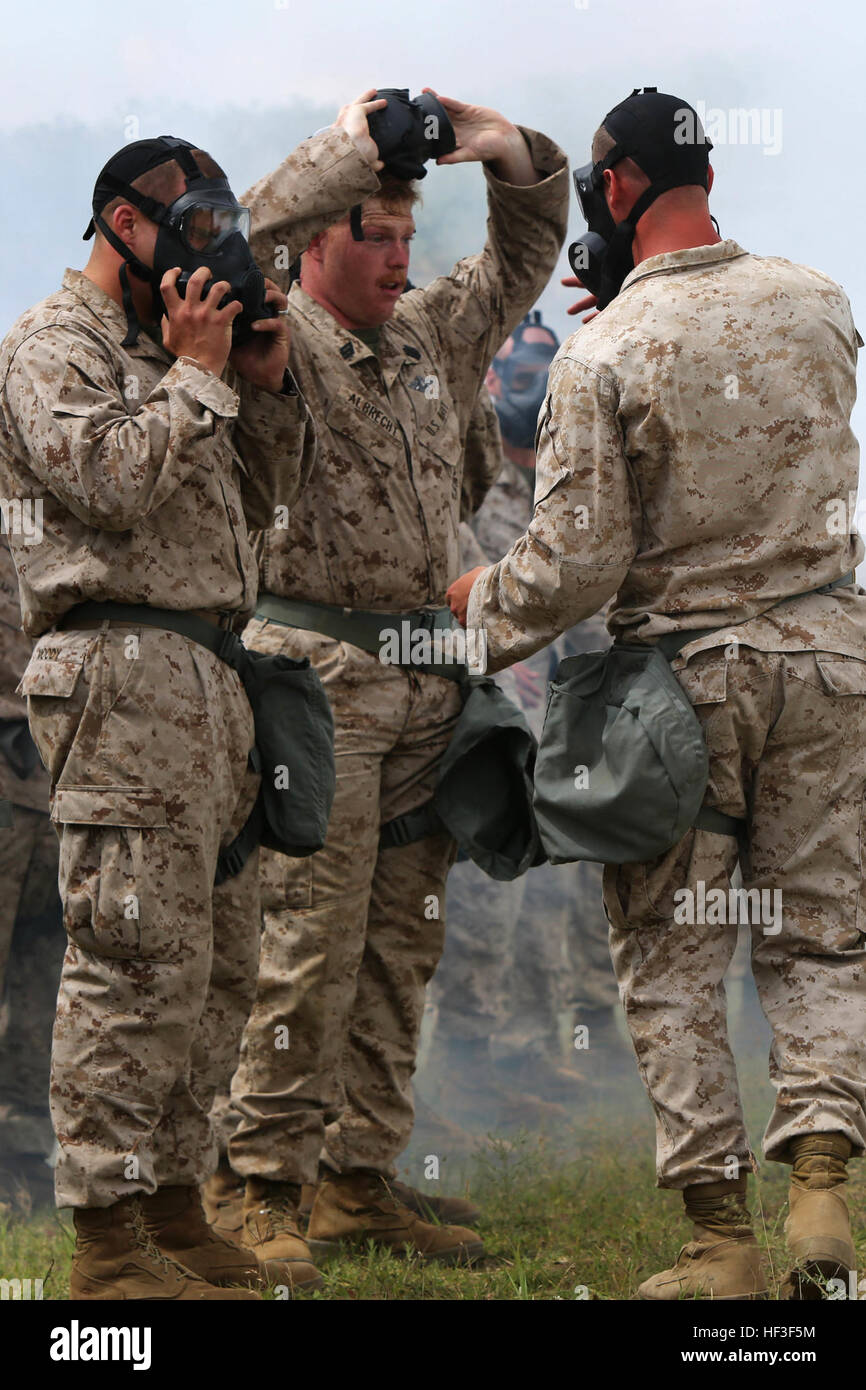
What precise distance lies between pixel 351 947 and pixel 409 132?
2030 mm

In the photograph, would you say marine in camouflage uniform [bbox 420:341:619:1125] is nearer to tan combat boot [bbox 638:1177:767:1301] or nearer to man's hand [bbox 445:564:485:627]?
man's hand [bbox 445:564:485:627]

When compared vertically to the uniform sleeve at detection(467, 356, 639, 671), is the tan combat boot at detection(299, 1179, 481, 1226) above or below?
below

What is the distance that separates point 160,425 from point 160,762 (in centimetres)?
65

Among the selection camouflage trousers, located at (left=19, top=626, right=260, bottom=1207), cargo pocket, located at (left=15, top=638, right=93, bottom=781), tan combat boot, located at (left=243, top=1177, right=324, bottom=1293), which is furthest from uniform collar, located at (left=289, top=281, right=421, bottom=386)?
tan combat boot, located at (left=243, top=1177, right=324, bottom=1293)

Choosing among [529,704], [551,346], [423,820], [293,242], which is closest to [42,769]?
[423,820]

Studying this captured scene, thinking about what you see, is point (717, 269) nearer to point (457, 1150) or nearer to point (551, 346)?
point (457, 1150)

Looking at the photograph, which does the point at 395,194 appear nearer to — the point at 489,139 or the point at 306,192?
the point at 489,139

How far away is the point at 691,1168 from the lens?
9.94 feet

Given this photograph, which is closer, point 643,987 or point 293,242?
point 643,987

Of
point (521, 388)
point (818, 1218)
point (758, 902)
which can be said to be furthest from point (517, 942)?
point (818, 1218)

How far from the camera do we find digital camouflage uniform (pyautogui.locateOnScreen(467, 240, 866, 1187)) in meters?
3.08

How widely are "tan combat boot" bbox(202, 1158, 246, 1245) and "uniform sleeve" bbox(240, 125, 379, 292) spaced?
2418 mm

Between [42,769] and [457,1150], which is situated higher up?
[42,769]

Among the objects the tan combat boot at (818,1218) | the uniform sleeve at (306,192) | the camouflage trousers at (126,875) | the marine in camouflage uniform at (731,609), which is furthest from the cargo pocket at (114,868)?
the uniform sleeve at (306,192)
